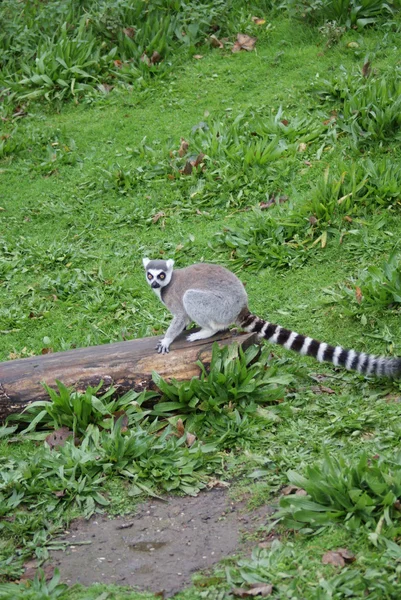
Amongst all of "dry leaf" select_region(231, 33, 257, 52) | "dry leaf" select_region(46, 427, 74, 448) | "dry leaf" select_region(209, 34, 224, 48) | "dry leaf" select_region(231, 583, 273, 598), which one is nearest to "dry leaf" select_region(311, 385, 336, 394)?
"dry leaf" select_region(46, 427, 74, 448)

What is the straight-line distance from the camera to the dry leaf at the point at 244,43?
1340cm

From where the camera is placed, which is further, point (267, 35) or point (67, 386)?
point (267, 35)

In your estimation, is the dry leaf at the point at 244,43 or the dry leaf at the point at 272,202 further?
the dry leaf at the point at 244,43

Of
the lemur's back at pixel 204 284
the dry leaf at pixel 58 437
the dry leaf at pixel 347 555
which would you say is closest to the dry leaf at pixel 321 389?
the lemur's back at pixel 204 284

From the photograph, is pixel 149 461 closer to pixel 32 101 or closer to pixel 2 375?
pixel 2 375

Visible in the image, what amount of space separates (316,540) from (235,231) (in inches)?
215

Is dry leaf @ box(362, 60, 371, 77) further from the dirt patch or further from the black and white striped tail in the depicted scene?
the dirt patch

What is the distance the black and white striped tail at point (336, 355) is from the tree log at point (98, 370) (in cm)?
28

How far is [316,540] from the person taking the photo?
4.93m

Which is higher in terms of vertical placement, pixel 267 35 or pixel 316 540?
pixel 267 35

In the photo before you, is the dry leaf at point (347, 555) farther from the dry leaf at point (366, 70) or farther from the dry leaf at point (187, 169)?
the dry leaf at point (366, 70)

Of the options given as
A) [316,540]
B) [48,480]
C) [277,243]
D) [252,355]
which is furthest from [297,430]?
[277,243]

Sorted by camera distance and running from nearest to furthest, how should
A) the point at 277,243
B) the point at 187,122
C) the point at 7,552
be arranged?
the point at 7,552 → the point at 277,243 → the point at 187,122

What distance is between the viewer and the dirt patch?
509 cm
